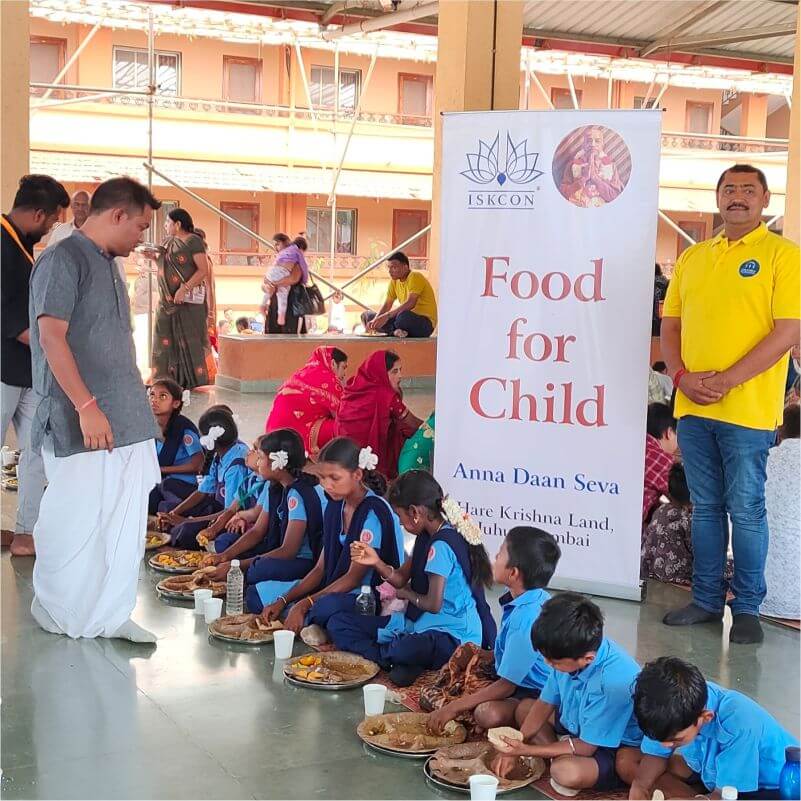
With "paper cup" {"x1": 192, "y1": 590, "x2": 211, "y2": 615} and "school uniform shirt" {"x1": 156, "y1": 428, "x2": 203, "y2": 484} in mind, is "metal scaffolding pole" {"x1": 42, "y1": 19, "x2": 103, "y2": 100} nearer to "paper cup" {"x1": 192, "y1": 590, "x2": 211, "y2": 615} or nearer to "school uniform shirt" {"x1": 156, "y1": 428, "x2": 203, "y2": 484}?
"school uniform shirt" {"x1": 156, "y1": 428, "x2": 203, "y2": 484}

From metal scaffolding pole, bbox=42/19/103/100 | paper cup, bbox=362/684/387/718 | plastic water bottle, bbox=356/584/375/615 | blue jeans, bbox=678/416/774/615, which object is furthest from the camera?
metal scaffolding pole, bbox=42/19/103/100

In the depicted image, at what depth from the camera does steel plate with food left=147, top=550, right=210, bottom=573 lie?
4.62 meters

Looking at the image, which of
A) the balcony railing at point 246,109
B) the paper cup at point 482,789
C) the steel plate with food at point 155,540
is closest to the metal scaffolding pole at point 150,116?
the balcony railing at point 246,109

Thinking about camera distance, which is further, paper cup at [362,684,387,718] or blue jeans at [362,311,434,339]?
blue jeans at [362,311,434,339]

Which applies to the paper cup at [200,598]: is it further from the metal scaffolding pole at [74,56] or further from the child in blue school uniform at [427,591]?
the metal scaffolding pole at [74,56]

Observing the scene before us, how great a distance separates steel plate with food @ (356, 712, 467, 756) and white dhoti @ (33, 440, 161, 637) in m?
1.08

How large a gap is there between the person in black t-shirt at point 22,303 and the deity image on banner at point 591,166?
6.35 feet

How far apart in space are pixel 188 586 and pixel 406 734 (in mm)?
1520

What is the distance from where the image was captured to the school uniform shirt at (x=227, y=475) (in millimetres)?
5000

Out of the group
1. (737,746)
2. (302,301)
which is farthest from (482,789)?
(302,301)

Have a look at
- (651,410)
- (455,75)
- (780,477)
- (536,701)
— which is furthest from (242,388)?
(536,701)

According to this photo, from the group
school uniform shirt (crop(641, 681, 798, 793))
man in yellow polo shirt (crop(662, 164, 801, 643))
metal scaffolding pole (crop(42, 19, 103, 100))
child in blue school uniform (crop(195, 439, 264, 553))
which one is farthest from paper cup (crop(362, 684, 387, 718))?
metal scaffolding pole (crop(42, 19, 103, 100))

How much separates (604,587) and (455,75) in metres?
4.36

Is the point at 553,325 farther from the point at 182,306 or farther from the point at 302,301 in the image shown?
the point at 302,301
